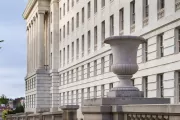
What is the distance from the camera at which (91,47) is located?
46.1 metres

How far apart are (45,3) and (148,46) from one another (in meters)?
45.6

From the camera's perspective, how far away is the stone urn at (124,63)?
13.7 m

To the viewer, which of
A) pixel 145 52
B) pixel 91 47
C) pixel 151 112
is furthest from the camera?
pixel 91 47

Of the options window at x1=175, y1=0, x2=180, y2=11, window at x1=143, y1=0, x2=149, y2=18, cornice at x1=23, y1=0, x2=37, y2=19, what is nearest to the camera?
window at x1=175, y1=0, x2=180, y2=11

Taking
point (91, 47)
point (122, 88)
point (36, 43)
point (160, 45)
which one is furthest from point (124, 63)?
point (36, 43)

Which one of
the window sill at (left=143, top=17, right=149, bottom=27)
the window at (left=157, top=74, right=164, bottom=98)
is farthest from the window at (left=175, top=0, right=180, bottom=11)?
the window sill at (left=143, top=17, right=149, bottom=27)

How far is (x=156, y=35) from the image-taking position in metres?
29.0

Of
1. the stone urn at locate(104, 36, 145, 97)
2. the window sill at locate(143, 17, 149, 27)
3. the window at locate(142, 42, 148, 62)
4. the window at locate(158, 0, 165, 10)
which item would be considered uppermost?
the window at locate(158, 0, 165, 10)

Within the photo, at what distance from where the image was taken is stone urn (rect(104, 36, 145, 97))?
539 inches

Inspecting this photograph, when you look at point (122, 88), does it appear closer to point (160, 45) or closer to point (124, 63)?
point (124, 63)

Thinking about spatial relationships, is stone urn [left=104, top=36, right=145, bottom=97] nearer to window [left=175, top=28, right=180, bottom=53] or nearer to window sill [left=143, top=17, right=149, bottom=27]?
window [left=175, top=28, right=180, bottom=53]

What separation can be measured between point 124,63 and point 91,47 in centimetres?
3232

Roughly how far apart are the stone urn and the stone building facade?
12370 mm

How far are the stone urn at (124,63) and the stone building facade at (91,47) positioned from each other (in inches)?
487
